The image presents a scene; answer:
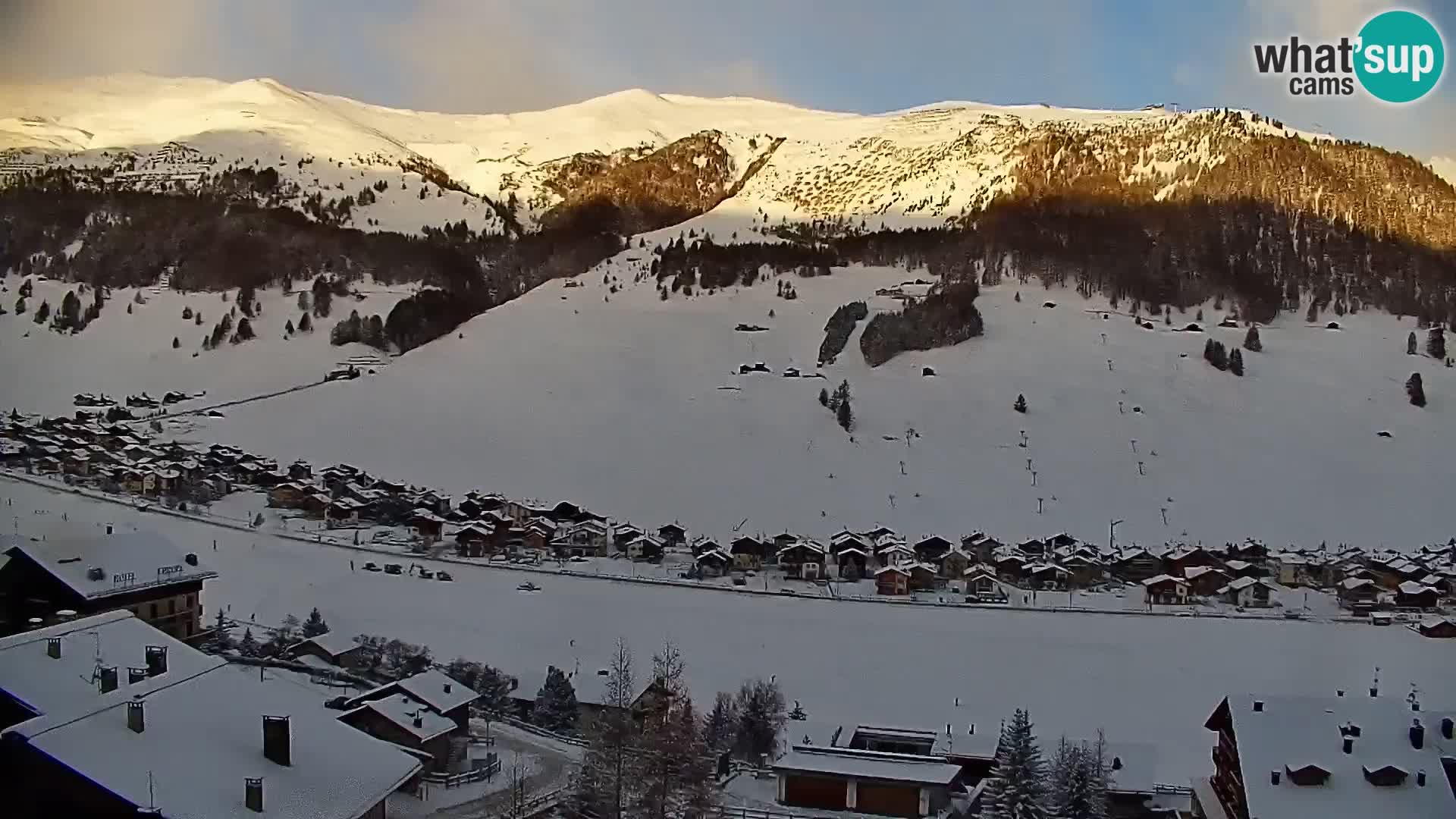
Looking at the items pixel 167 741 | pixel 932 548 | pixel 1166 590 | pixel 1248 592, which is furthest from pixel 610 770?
pixel 932 548

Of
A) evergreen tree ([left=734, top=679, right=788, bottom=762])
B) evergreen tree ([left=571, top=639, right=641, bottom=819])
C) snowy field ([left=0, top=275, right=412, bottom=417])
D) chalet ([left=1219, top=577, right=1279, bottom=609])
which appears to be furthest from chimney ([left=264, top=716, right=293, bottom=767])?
chalet ([left=1219, top=577, right=1279, bottom=609])

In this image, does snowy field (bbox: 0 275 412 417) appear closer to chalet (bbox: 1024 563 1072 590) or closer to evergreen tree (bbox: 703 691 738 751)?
evergreen tree (bbox: 703 691 738 751)

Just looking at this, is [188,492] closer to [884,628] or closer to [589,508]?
[589,508]

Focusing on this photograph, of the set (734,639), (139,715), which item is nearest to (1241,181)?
(734,639)

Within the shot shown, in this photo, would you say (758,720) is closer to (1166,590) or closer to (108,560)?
(108,560)

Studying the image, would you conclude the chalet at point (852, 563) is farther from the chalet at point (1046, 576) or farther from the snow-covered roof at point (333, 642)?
the snow-covered roof at point (333, 642)

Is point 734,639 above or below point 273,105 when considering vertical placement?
below
